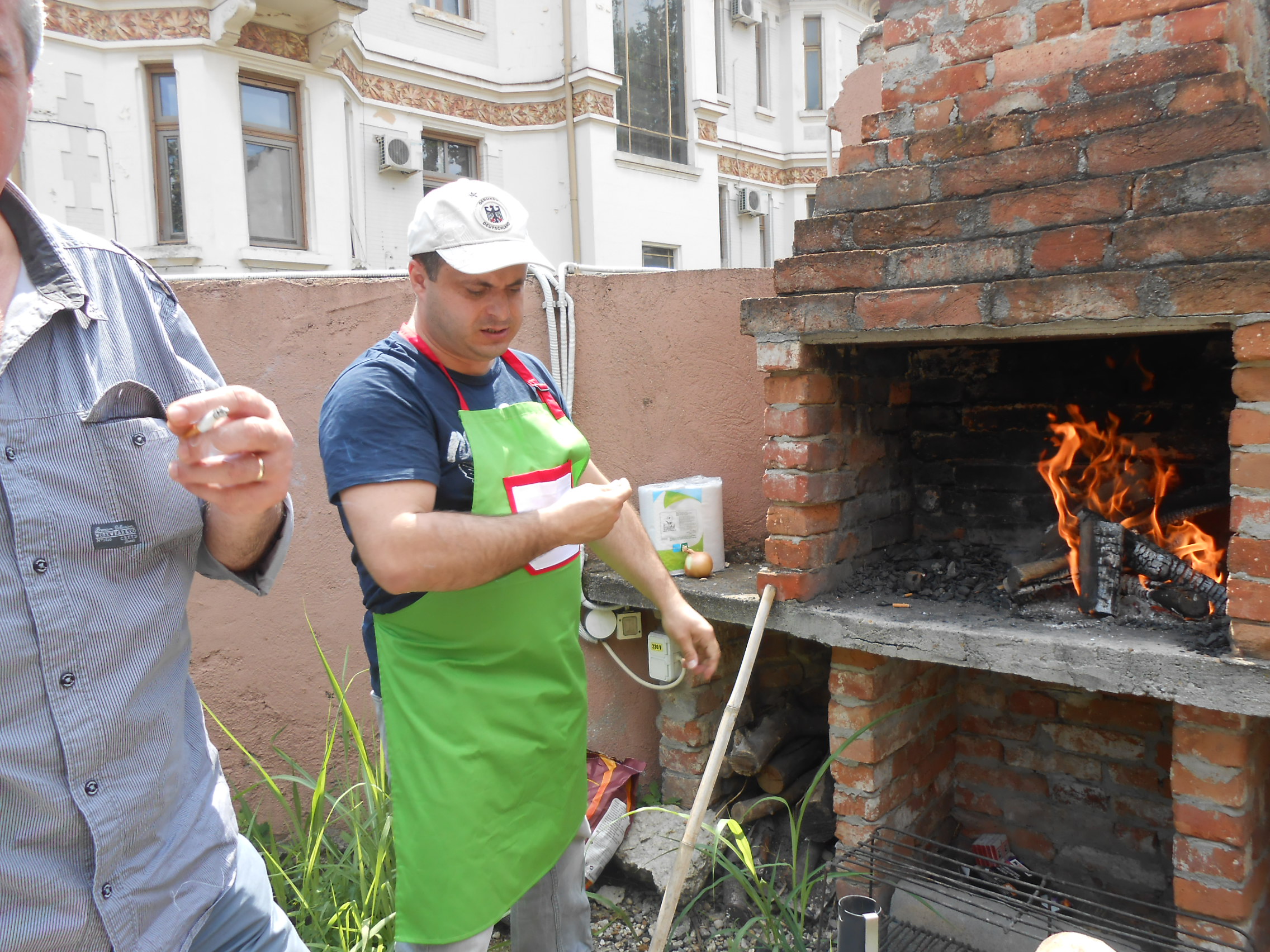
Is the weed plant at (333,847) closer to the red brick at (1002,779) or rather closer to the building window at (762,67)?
the red brick at (1002,779)

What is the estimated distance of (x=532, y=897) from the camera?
223cm

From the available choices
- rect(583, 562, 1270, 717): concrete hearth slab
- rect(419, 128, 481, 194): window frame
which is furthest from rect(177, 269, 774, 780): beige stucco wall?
rect(419, 128, 481, 194): window frame

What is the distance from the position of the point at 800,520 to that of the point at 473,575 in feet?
4.54

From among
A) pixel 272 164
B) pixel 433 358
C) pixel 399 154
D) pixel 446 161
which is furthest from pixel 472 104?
pixel 433 358

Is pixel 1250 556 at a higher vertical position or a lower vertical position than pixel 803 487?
lower

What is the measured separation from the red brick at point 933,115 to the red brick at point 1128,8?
16.3 inches

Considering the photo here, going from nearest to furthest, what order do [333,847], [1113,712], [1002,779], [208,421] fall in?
[208,421] < [333,847] < [1113,712] < [1002,779]

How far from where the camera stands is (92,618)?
1113 mm

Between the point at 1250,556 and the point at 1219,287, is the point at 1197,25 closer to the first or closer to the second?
the point at 1219,287

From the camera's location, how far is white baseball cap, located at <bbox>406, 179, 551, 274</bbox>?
6.21ft

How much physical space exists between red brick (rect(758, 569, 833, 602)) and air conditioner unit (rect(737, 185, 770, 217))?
43.6 feet

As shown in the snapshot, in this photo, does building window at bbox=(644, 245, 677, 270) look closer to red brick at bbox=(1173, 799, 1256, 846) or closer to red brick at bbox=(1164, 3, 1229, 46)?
red brick at bbox=(1164, 3, 1229, 46)

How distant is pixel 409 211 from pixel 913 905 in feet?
34.5

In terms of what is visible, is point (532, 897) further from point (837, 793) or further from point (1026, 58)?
point (1026, 58)
